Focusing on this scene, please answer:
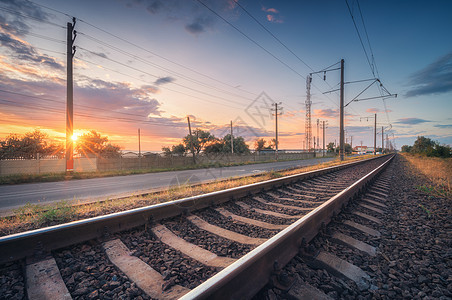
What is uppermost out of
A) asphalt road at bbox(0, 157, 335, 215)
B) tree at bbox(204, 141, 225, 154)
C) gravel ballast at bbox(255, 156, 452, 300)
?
tree at bbox(204, 141, 225, 154)

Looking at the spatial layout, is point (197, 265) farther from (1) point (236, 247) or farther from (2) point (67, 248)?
(2) point (67, 248)

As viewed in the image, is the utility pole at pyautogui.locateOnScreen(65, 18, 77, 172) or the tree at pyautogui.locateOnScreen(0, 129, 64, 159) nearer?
the utility pole at pyautogui.locateOnScreen(65, 18, 77, 172)

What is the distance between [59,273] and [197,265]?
52.8 inches

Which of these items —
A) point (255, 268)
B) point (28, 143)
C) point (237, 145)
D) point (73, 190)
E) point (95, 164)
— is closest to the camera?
point (255, 268)

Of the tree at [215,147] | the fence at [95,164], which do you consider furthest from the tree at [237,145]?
the fence at [95,164]

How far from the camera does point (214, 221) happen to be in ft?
12.2

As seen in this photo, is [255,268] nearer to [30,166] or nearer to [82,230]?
[82,230]

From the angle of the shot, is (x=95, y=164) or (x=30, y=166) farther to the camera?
(x=95, y=164)

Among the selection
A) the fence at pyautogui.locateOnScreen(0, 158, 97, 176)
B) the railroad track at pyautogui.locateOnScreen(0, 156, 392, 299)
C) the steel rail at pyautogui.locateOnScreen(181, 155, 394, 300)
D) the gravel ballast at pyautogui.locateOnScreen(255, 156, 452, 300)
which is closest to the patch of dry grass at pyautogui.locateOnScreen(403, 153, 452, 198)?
the gravel ballast at pyautogui.locateOnScreen(255, 156, 452, 300)

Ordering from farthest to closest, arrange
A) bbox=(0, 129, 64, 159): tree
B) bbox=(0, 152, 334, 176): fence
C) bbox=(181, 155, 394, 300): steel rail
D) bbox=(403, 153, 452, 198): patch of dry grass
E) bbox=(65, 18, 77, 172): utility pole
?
bbox=(0, 129, 64, 159): tree, bbox=(0, 152, 334, 176): fence, bbox=(65, 18, 77, 172): utility pole, bbox=(403, 153, 452, 198): patch of dry grass, bbox=(181, 155, 394, 300): steel rail

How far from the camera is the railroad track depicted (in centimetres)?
184

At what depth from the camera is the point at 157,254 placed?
8.45 feet

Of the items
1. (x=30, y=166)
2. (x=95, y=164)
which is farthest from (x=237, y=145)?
(x=30, y=166)

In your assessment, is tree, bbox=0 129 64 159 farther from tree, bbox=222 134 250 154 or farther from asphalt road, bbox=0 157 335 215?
tree, bbox=222 134 250 154
